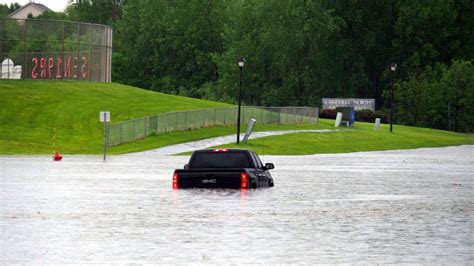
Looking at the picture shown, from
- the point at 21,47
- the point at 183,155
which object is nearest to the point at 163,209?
the point at 183,155

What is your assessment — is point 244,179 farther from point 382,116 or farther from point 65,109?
point 382,116

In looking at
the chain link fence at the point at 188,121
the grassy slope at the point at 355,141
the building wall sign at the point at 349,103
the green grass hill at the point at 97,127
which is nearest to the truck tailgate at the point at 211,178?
the green grass hill at the point at 97,127

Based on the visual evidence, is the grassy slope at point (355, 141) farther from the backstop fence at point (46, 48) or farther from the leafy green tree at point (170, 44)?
the leafy green tree at point (170, 44)

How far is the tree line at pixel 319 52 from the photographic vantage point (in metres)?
136

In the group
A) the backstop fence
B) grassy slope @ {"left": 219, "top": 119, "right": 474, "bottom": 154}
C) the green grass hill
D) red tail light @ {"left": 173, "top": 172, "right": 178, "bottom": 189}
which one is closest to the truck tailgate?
red tail light @ {"left": 173, "top": 172, "right": 178, "bottom": 189}

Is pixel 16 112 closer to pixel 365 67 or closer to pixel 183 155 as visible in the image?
pixel 183 155

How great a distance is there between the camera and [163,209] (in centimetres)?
2734

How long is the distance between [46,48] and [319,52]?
161ft

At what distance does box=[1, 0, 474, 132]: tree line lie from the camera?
447 ft

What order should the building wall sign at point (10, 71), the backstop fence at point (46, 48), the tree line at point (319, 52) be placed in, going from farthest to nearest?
the tree line at point (319, 52)
the building wall sign at point (10, 71)
the backstop fence at point (46, 48)

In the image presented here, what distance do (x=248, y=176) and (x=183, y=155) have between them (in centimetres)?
3668

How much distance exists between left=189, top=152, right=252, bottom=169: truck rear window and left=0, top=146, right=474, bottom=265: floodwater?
848mm

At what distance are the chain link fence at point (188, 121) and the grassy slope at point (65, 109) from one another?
1.74 metres

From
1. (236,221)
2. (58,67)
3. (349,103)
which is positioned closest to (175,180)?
(236,221)
